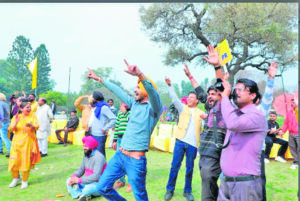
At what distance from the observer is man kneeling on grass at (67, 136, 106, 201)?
462cm

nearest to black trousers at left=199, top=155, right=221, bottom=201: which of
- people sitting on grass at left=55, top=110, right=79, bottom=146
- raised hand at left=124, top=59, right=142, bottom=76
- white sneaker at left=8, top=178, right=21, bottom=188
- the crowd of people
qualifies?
the crowd of people

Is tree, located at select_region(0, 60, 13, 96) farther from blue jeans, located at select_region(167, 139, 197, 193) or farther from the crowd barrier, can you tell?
blue jeans, located at select_region(167, 139, 197, 193)

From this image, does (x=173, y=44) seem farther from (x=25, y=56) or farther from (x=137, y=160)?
(x=25, y=56)

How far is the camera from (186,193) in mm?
4793

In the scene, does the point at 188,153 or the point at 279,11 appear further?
the point at 279,11

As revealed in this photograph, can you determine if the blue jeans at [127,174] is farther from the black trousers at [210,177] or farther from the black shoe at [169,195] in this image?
the black shoe at [169,195]

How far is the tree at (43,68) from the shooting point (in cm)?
5769

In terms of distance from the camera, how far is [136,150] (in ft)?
11.1

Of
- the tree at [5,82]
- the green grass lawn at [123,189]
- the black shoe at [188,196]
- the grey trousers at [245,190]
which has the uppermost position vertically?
the tree at [5,82]

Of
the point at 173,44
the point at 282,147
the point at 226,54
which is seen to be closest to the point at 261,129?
the point at 226,54

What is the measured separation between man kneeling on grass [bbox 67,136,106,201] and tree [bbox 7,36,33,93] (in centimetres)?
5478

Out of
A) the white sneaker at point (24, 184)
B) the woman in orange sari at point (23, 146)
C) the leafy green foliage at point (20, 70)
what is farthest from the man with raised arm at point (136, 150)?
the leafy green foliage at point (20, 70)

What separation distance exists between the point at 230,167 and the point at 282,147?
657 cm

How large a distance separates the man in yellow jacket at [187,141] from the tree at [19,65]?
55.3m
